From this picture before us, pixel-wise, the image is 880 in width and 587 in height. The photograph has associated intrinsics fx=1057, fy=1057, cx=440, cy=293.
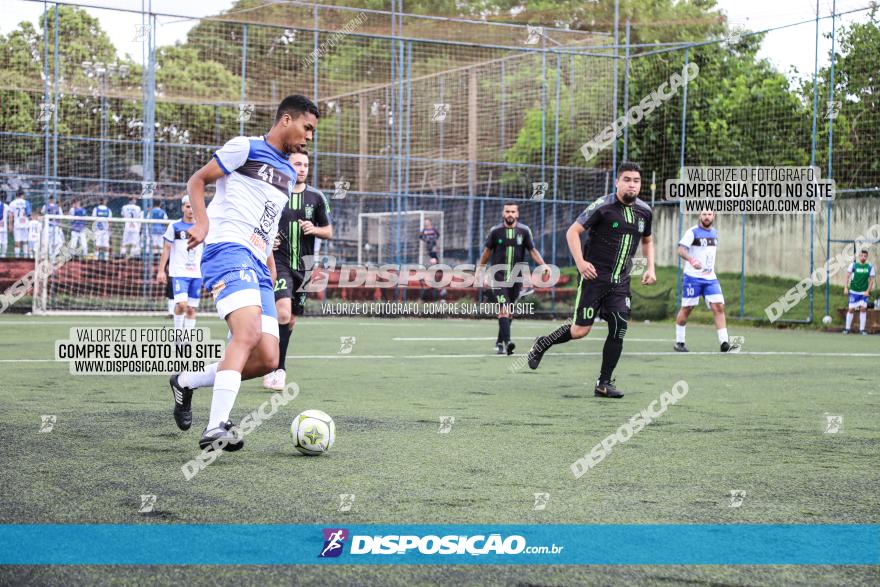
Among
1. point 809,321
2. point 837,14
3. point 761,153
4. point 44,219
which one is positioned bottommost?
point 809,321

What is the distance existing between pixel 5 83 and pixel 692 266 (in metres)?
20.3

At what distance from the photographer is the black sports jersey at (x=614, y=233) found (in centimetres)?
982

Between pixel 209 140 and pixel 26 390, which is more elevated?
pixel 209 140

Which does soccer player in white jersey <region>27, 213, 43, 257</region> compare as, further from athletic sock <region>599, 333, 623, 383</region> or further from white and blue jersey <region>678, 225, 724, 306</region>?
athletic sock <region>599, 333, 623, 383</region>

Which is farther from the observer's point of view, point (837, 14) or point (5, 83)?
point (5, 83)

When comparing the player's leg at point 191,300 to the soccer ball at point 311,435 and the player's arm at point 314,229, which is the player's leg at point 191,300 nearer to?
the player's arm at point 314,229

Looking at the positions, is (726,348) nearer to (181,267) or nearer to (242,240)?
(181,267)

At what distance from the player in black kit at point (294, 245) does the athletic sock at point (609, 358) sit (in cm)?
276

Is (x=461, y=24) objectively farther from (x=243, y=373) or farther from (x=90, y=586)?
(x=90, y=586)

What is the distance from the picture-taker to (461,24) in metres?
29.0

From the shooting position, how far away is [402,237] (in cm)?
2919

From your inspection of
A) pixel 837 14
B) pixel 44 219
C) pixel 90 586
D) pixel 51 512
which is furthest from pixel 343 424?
pixel 837 14

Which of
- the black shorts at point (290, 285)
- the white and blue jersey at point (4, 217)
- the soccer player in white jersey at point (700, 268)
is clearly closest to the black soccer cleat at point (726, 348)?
the soccer player in white jersey at point (700, 268)

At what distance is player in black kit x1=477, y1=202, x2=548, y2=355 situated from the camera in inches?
575
